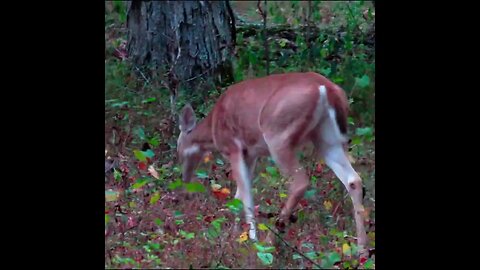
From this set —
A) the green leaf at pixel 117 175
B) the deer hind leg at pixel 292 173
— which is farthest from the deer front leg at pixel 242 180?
the green leaf at pixel 117 175

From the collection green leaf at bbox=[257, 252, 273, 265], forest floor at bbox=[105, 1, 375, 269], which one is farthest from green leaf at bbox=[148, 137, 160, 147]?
green leaf at bbox=[257, 252, 273, 265]

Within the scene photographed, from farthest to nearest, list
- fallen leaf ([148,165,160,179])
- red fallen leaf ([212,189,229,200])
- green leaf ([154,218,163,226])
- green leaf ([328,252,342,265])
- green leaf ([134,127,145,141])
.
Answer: green leaf ([134,127,145,141]) → fallen leaf ([148,165,160,179]) → red fallen leaf ([212,189,229,200]) → green leaf ([154,218,163,226]) → green leaf ([328,252,342,265])

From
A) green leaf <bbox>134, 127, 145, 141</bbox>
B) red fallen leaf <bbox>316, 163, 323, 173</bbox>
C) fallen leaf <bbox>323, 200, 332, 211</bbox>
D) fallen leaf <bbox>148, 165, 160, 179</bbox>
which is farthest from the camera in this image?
green leaf <bbox>134, 127, 145, 141</bbox>

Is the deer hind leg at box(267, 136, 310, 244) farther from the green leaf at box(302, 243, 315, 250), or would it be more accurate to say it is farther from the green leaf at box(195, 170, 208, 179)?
the green leaf at box(195, 170, 208, 179)

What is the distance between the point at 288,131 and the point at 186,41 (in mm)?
2345

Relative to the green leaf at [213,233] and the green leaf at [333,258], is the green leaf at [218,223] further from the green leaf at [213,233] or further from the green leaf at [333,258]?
the green leaf at [333,258]

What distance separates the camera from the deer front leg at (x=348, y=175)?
6.40 metres

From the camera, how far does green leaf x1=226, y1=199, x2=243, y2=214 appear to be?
6.41 meters

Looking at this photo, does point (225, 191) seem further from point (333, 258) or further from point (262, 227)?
point (333, 258)

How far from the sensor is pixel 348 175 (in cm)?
661

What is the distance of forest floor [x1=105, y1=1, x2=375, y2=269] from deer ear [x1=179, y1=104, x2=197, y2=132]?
0.26 meters

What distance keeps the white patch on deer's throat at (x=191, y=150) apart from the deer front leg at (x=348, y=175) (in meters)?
1.18

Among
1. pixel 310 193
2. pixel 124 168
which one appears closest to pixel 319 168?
pixel 310 193
